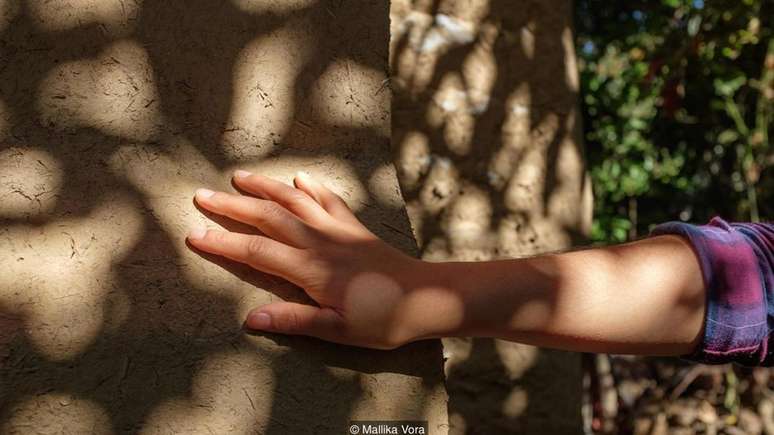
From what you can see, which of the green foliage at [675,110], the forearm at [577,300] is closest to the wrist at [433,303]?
the forearm at [577,300]

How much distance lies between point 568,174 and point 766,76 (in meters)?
2.20

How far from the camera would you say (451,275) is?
4.57 feet

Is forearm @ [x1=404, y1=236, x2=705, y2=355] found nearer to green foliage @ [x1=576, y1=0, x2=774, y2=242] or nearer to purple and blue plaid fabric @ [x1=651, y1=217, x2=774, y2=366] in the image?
purple and blue plaid fabric @ [x1=651, y1=217, x2=774, y2=366]

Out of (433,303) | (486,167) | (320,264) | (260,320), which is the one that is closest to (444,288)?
(433,303)

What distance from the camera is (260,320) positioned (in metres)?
1.40

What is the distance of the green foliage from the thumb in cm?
330

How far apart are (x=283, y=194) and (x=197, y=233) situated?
164 millimetres

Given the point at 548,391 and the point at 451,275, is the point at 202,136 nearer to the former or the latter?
the point at 451,275

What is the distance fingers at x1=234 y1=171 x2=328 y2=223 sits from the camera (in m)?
1.43

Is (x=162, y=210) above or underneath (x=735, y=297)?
underneath

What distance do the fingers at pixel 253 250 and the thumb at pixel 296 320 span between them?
0.05 meters

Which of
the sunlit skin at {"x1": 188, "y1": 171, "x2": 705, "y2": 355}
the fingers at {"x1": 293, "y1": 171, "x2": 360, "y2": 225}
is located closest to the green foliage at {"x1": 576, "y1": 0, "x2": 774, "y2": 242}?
the sunlit skin at {"x1": 188, "y1": 171, "x2": 705, "y2": 355}

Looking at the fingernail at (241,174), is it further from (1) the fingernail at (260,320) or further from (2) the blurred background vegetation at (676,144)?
(2) the blurred background vegetation at (676,144)

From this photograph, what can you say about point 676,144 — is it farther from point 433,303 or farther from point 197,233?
point 197,233
